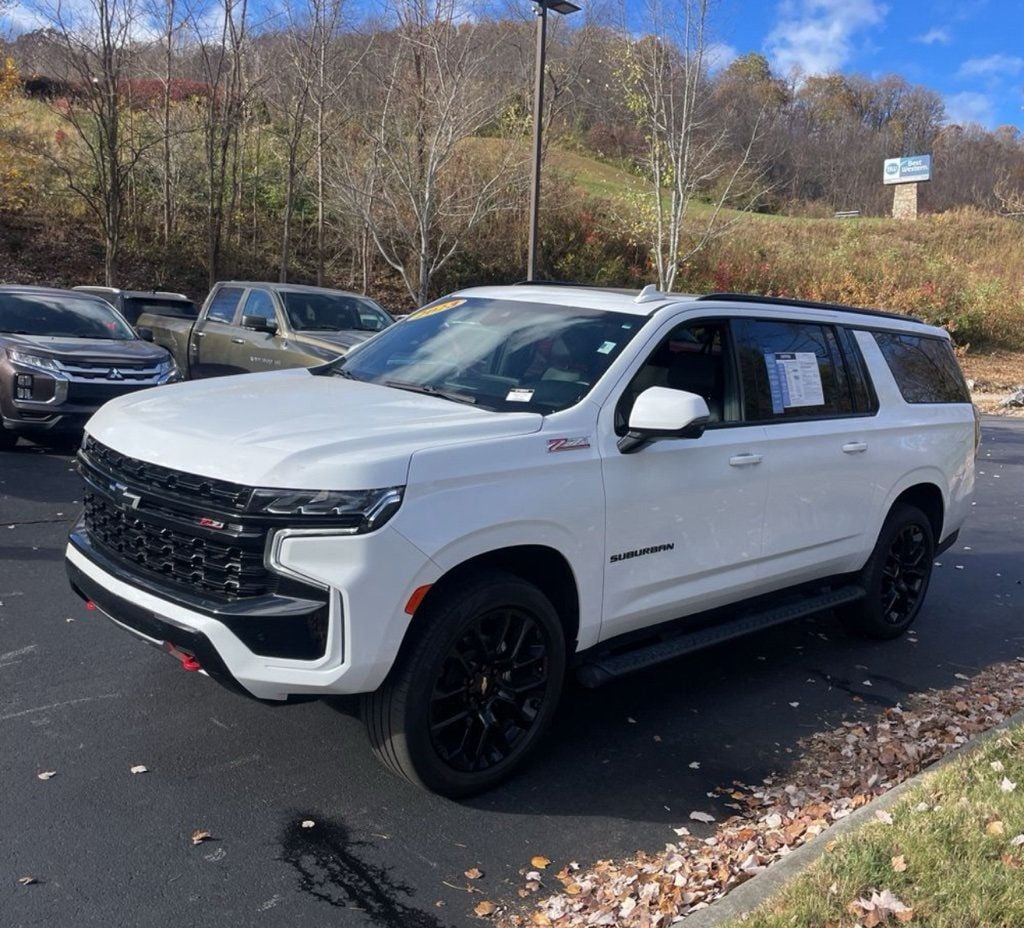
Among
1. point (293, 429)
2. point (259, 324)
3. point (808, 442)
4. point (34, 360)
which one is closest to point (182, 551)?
point (293, 429)

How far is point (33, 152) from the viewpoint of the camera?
23.7m

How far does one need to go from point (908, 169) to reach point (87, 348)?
58.1 metres

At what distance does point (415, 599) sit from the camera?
340 cm

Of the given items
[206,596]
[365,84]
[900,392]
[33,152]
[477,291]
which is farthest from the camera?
[33,152]

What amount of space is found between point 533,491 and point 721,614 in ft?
5.45

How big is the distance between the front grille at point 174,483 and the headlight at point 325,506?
0.09 metres

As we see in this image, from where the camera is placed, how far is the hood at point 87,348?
381 inches

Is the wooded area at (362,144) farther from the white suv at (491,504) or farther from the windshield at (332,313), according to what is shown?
the white suv at (491,504)

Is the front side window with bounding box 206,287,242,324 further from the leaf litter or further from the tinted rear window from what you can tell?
the leaf litter

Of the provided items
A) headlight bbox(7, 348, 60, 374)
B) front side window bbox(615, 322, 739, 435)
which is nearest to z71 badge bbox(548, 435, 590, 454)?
front side window bbox(615, 322, 739, 435)

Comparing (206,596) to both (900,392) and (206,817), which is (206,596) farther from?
(900,392)

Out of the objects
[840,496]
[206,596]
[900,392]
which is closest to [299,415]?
[206,596]

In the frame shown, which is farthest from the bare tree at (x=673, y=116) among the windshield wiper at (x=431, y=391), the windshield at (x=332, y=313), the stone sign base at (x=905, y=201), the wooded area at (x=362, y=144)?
the stone sign base at (x=905, y=201)

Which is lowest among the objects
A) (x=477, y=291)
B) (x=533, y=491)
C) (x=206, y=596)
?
(x=206, y=596)
